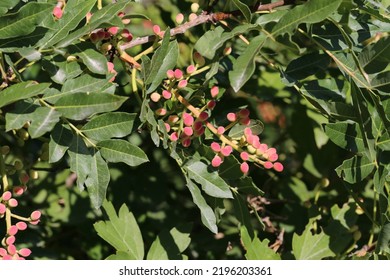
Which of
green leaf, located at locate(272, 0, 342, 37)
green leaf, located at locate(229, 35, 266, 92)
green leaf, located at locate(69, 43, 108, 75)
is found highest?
green leaf, located at locate(272, 0, 342, 37)

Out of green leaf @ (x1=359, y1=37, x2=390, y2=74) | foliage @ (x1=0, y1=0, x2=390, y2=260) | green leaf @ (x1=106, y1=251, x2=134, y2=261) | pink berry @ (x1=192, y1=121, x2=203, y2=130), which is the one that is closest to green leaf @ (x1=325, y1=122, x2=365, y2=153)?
foliage @ (x1=0, y1=0, x2=390, y2=260)

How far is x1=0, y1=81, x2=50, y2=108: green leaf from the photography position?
0.89 metres

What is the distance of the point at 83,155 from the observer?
3.45 ft

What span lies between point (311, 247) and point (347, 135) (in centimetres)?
35

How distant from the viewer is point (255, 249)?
128cm

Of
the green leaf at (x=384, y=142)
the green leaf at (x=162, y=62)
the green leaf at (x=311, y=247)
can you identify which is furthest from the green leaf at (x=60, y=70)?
the green leaf at (x=311, y=247)

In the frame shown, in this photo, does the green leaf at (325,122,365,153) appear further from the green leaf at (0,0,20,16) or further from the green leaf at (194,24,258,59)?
the green leaf at (0,0,20,16)

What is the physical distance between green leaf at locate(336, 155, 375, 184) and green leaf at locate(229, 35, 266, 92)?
27 cm

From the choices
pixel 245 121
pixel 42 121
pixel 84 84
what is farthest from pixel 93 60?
pixel 245 121

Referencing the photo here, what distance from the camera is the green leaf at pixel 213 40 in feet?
3.34

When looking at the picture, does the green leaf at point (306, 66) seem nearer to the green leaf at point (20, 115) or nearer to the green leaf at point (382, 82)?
the green leaf at point (382, 82)

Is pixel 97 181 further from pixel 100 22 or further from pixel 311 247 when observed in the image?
pixel 311 247
